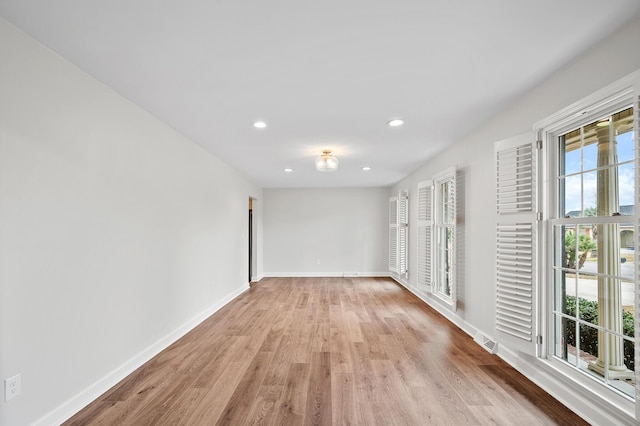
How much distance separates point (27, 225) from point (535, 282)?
141 inches

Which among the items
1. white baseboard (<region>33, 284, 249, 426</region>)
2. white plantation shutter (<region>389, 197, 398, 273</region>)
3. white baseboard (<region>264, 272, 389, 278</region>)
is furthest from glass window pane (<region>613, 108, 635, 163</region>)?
white baseboard (<region>264, 272, 389, 278</region>)

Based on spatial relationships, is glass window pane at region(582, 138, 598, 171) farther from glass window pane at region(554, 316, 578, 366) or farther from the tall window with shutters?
the tall window with shutters

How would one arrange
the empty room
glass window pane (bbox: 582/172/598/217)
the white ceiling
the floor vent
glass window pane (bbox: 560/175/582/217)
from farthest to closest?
the floor vent, glass window pane (bbox: 560/175/582/217), glass window pane (bbox: 582/172/598/217), the empty room, the white ceiling

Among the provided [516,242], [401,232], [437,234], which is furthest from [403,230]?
[516,242]

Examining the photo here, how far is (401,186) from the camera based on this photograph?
7.45m

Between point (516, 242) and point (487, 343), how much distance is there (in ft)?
4.00

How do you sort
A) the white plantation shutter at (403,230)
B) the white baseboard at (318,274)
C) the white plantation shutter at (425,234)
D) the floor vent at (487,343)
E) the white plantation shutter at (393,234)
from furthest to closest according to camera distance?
the white baseboard at (318,274)
the white plantation shutter at (393,234)
the white plantation shutter at (403,230)
the white plantation shutter at (425,234)
the floor vent at (487,343)

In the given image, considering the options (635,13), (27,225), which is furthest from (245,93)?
(635,13)

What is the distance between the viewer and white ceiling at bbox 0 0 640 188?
64.6 inches

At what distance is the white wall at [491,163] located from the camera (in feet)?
6.37

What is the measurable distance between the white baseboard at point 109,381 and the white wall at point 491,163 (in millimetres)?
3424

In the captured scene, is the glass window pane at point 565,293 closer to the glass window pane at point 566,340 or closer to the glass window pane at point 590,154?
the glass window pane at point 566,340

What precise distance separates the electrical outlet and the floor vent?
3.76 metres

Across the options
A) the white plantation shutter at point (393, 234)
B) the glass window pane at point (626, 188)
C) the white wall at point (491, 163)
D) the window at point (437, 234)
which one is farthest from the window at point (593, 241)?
the white plantation shutter at point (393, 234)
